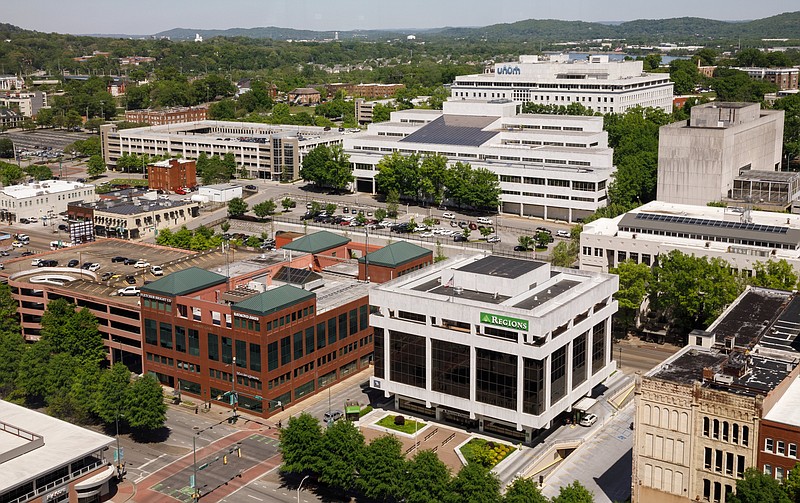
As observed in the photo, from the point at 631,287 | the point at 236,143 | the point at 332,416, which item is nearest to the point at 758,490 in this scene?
the point at 332,416

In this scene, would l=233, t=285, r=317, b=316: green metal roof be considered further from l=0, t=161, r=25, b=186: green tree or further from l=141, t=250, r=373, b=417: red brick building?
l=0, t=161, r=25, b=186: green tree

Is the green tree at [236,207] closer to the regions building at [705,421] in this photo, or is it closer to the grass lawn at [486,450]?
the grass lawn at [486,450]

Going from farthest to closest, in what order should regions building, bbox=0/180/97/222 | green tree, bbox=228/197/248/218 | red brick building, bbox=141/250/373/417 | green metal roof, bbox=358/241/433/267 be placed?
regions building, bbox=0/180/97/222, green tree, bbox=228/197/248/218, green metal roof, bbox=358/241/433/267, red brick building, bbox=141/250/373/417

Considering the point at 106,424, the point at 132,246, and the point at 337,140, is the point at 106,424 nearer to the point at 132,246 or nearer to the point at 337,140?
the point at 132,246

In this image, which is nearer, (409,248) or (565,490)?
(565,490)

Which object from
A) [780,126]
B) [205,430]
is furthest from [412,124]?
[205,430]

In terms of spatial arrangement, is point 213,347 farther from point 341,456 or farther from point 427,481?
point 427,481

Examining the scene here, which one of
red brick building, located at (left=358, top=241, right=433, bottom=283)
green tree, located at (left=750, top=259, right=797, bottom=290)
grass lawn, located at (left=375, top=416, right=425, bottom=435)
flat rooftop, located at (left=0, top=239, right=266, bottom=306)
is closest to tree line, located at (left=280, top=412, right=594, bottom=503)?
grass lawn, located at (left=375, top=416, right=425, bottom=435)
